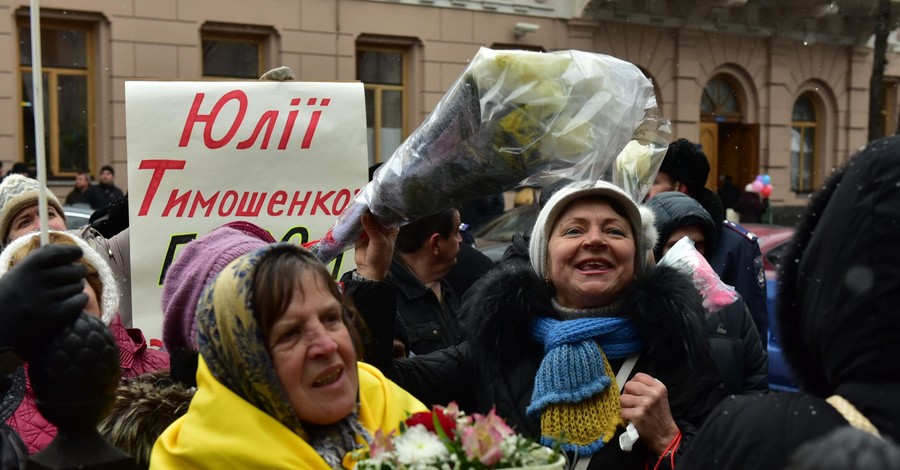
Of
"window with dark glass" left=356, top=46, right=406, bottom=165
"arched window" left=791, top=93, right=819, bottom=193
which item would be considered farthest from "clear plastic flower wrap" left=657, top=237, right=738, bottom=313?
"arched window" left=791, top=93, right=819, bottom=193

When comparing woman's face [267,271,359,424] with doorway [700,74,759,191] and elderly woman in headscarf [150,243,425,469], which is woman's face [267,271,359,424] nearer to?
elderly woman in headscarf [150,243,425,469]

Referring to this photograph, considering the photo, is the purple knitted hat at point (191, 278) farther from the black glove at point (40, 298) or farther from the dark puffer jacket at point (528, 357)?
the black glove at point (40, 298)

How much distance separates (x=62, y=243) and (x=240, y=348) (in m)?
1.53

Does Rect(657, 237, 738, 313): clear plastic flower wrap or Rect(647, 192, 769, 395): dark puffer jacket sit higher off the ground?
Rect(657, 237, 738, 313): clear plastic flower wrap

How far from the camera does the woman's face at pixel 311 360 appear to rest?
2.18 metres

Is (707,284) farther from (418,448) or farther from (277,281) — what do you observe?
(418,448)

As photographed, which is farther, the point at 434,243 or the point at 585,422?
the point at 434,243

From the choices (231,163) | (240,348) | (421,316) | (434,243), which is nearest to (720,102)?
(434,243)

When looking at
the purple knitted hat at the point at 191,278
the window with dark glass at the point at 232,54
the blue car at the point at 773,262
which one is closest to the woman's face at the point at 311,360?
the purple knitted hat at the point at 191,278

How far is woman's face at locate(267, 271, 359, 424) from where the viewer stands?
7.16ft

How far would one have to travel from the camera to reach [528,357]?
3002 millimetres

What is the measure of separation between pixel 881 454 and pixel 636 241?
201 cm

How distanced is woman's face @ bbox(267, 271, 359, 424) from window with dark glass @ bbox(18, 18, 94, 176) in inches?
576

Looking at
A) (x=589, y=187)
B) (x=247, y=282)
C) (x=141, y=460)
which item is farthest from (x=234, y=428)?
(x=589, y=187)
